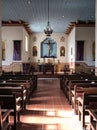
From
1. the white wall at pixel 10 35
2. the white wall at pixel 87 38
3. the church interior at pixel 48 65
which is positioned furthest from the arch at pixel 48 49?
the white wall at pixel 10 35

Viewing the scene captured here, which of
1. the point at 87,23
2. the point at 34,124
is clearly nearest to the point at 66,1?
the point at 87,23

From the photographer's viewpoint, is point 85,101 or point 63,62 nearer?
point 85,101

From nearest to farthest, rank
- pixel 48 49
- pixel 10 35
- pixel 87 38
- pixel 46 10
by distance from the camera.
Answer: pixel 46 10 → pixel 10 35 → pixel 87 38 → pixel 48 49

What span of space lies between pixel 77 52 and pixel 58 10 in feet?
18.1

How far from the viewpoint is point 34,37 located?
86.5 feet

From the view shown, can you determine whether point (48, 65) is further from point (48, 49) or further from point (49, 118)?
point (49, 118)

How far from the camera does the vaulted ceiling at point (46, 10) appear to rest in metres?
13.5

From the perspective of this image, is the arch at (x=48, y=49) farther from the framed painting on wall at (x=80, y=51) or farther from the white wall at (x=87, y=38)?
the white wall at (x=87, y=38)

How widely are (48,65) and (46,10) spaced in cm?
656

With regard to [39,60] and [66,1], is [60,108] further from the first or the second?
[39,60]

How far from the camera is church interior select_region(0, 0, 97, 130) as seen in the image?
593 cm

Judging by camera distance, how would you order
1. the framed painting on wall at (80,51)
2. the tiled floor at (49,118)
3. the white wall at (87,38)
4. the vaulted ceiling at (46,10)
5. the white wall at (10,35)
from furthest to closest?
1. the framed painting on wall at (80,51)
2. the white wall at (87,38)
3. the white wall at (10,35)
4. the vaulted ceiling at (46,10)
5. the tiled floor at (49,118)

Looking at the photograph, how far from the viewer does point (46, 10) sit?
15461mm

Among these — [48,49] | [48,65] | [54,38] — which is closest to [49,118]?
[48,65]
